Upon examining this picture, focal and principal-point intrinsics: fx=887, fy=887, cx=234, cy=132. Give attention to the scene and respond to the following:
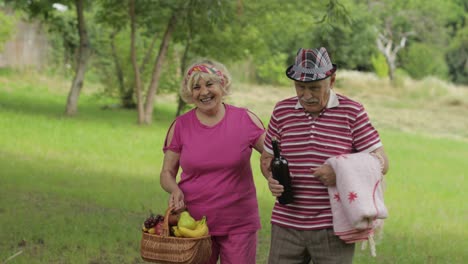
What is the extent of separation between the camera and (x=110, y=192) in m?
12.5

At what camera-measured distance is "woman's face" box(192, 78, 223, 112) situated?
17.7 ft

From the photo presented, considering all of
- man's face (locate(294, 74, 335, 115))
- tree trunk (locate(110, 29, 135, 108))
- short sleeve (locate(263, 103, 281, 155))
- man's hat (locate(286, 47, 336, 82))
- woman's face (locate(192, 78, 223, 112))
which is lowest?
tree trunk (locate(110, 29, 135, 108))

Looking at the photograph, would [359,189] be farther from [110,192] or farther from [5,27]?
[5,27]

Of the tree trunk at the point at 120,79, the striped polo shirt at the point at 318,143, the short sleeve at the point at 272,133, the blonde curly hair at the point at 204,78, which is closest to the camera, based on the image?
the striped polo shirt at the point at 318,143

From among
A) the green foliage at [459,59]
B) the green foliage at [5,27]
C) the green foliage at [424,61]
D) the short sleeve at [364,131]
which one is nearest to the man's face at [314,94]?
the short sleeve at [364,131]

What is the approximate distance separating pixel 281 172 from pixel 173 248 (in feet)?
2.56

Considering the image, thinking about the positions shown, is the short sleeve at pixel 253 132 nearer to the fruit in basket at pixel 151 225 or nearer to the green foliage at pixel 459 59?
the fruit in basket at pixel 151 225

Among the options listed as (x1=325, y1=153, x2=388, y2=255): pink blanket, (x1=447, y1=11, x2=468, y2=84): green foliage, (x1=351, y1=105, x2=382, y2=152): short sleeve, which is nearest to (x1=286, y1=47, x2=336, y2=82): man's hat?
(x1=351, y1=105, x2=382, y2=152): short sleeve

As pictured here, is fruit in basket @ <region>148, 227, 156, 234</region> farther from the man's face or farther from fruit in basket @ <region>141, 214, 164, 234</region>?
the man's face

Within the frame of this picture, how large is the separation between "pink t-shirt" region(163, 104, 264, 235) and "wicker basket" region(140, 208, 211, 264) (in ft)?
1.12

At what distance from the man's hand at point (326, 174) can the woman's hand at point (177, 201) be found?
3.40 ft

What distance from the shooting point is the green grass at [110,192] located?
29.3ft

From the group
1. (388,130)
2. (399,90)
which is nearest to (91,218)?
(388,130)

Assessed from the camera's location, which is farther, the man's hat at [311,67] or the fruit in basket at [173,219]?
the fruit in basket at [173,219]
